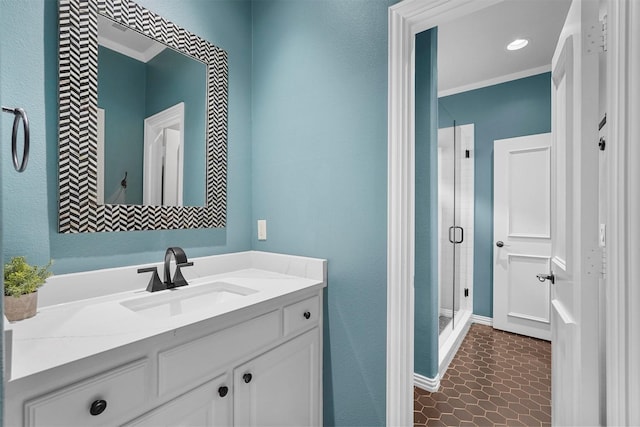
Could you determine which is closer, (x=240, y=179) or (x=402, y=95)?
(x=402, y=95)

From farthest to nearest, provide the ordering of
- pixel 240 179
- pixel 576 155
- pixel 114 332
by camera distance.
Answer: pixel 240 179
pixel 576 155
pixel 114 332

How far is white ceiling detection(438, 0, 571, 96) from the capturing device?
2354 millimetres

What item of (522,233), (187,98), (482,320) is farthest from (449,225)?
(187,98)

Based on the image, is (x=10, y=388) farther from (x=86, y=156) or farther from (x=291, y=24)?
(x=291, y=24)

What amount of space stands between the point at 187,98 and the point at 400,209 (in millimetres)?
1199

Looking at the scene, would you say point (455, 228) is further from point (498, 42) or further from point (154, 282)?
point (154, 282)

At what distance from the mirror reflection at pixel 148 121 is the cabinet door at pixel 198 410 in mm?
849

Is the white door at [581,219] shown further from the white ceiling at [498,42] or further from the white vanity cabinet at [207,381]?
the white ceiling at [498,42]

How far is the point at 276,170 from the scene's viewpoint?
72.6 inches

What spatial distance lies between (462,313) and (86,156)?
12.0 ft

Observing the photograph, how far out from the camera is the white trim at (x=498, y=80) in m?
3.20

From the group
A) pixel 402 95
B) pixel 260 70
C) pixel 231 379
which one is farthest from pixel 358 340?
pixel 260 70

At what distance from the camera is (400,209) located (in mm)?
1434

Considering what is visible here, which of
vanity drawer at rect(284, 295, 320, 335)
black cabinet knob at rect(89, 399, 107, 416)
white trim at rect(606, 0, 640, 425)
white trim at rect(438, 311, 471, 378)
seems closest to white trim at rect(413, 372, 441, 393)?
white trim at rect(438, 311, 471, 378)
